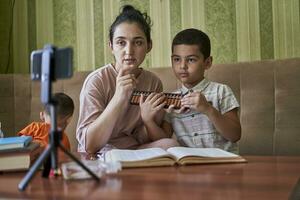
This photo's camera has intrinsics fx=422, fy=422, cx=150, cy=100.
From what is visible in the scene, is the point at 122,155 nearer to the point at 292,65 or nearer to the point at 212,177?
the point at 212,177

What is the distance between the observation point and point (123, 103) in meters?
1.23

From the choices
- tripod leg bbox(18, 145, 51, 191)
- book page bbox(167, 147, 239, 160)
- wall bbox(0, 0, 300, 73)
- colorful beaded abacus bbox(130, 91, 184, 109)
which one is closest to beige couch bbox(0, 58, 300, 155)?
wall bbox(0, 0, 300, 73)

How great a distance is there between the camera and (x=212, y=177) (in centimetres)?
82

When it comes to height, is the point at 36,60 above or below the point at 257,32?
below

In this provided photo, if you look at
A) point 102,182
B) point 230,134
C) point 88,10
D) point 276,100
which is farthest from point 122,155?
point 88,10

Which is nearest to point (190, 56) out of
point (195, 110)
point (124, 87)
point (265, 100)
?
point (195, 110)

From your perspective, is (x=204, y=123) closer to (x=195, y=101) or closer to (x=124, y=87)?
(x=195, y=101)

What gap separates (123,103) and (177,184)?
1.70 ft

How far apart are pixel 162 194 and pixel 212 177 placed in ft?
0.58

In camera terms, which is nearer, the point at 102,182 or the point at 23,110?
the point at 102,182

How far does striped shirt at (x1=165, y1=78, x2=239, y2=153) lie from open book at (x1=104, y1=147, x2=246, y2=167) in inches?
14.5

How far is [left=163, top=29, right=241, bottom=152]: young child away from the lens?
56.3 inches

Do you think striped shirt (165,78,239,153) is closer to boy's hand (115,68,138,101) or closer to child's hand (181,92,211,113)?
child's hand (181,92,211,113)

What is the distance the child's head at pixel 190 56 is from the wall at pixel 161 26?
23.9 inches
